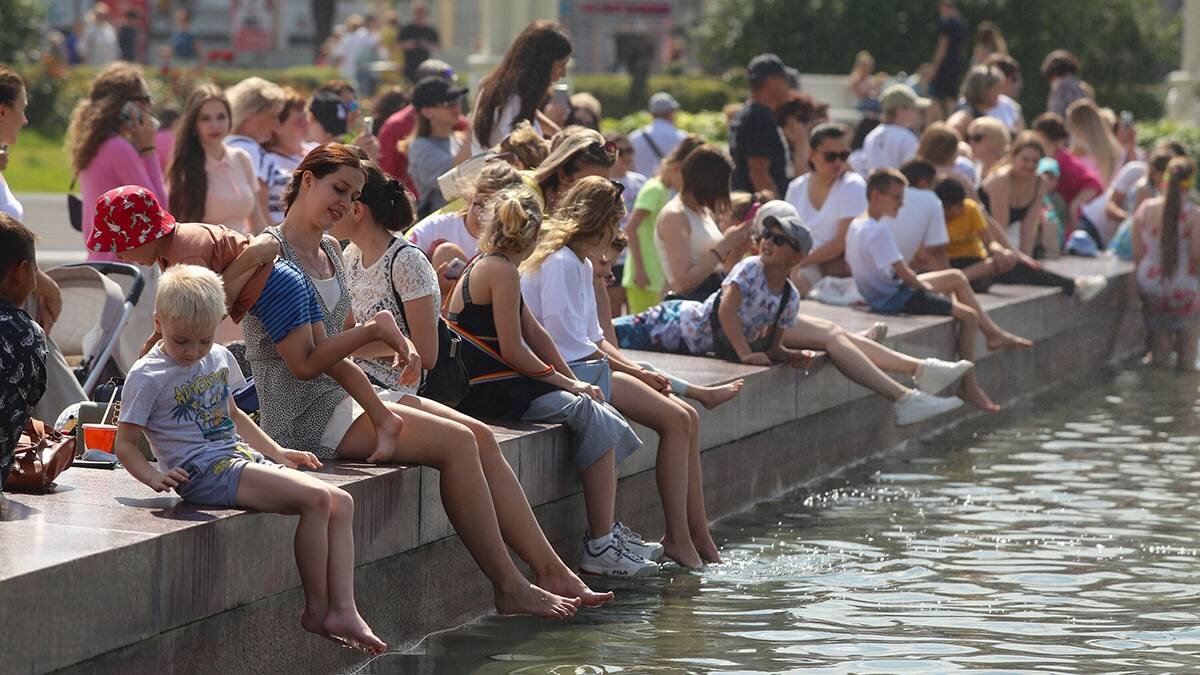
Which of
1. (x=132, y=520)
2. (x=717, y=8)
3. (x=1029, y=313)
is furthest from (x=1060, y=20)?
(x=132, y=520)

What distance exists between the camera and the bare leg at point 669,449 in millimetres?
8250

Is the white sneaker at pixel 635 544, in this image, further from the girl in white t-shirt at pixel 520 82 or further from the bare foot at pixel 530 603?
the girl in white t-shirt at pixel 520 82

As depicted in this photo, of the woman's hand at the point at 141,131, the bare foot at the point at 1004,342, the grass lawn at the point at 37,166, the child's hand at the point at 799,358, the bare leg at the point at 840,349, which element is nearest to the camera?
the woman's hand at the point at 141,131

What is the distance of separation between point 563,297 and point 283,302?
195cm

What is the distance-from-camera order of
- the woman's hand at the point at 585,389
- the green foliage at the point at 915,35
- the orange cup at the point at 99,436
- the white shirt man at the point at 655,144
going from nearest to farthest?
the orange cup at the point at 99,436, the woman's hand at the point at 585,389, the white shirt man at the point at 655,144, the green foliage at the point at 915,35

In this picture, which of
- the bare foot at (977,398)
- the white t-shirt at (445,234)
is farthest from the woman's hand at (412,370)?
the bare foot at (977,398)

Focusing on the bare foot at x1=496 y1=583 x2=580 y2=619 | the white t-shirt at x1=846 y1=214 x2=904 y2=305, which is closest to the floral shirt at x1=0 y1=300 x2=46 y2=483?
the bare foot at x1=496 y1=583 x2=580 y2=619

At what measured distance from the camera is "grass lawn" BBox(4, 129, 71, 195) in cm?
2464

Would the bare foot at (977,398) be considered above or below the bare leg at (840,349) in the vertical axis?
below

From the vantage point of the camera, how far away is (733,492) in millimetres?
9617

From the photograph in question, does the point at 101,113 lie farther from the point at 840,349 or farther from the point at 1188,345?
the point at 1188,345

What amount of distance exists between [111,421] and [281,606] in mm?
1067

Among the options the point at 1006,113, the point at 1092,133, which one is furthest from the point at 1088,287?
the point at 1006,113

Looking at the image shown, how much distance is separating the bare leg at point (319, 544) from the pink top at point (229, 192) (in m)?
4.54
